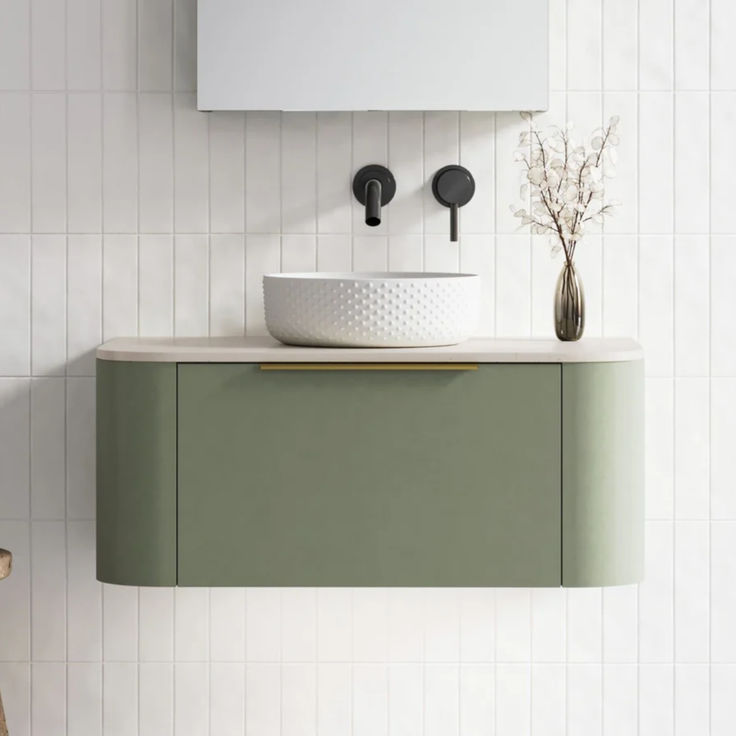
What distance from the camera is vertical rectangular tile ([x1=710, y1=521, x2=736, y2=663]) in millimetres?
2021

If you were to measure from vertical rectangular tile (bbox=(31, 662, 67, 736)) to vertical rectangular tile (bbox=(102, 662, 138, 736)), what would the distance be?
0.08 metres

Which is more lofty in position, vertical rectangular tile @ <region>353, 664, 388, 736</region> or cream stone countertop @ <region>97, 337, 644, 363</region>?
cream stone countertop @ <region>97, 337, 644, 363</region>

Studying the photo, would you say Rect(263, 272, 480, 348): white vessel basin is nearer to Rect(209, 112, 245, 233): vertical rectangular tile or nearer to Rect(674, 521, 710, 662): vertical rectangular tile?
Rect(209, 112, 245, 233): vertical rectangular tile

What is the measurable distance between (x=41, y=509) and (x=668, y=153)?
1.39 meters

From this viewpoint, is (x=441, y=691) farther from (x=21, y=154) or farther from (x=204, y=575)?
(x=21, y=154)

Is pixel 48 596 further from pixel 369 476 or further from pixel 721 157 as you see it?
pixel 721 157

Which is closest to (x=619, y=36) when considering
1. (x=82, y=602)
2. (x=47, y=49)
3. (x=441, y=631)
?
(x=47, y=49)

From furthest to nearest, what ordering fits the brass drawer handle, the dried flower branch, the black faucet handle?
the black faucet handle
the dried flower branch
the brass drawer handle

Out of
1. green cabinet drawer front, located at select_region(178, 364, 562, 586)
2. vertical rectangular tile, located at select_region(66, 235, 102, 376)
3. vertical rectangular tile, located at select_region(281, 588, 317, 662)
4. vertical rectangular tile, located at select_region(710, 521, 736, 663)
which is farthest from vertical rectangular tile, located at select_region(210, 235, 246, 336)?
vertical rectangular tile, located at select_region(710, 521, 736, 663)

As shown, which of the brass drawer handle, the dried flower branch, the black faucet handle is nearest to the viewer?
the brass drawer handle

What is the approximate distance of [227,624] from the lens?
203cm

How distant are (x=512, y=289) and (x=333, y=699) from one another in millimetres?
873

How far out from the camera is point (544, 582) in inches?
67.4

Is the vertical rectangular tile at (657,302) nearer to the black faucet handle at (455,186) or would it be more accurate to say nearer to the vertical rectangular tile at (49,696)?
the black faucet handle at (455,186)
